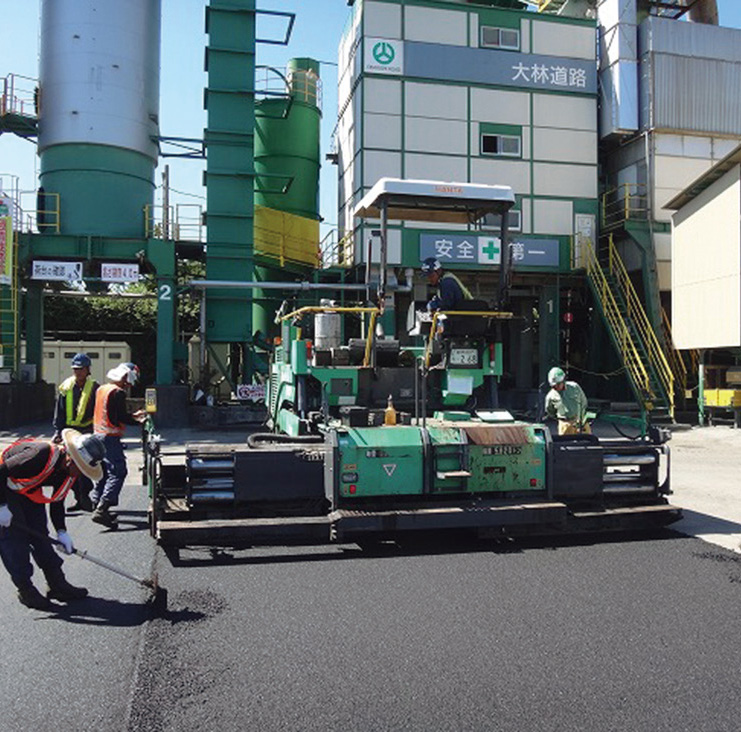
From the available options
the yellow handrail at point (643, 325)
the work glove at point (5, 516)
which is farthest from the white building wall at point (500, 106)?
the work glove at point (5, 516)

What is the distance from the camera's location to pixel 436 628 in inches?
171

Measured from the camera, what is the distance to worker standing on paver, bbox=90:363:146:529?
7184 mm

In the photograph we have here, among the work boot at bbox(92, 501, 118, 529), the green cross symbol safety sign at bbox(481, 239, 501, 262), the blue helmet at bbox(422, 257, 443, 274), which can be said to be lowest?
the work boot at bbox(92, 501, 118, 529)

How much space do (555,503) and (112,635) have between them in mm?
3669

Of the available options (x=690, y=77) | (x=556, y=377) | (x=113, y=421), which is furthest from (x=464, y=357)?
A: (x=690, y=77)

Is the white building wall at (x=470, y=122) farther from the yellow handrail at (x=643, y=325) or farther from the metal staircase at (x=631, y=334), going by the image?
the metal staircase at (x=631, y=334)

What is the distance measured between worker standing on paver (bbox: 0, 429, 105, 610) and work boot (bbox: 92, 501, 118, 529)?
2166 millimetres

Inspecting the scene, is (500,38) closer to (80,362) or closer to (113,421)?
(80,362)

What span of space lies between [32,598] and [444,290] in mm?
4329

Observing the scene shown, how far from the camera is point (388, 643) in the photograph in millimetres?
4129

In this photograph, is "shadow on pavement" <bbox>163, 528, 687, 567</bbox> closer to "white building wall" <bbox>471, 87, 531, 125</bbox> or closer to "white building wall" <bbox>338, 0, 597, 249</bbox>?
"white building wall" <bbox>338, 0, 597, 249</bbox>

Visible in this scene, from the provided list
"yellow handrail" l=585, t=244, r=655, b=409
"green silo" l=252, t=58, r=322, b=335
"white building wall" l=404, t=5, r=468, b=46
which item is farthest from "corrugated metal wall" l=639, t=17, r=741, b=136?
"green silo" l=252, t=58, r=322, b=335

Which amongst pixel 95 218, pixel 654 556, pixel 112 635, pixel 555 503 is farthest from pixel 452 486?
pixel 95 218

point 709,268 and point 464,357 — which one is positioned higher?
point 709,268
